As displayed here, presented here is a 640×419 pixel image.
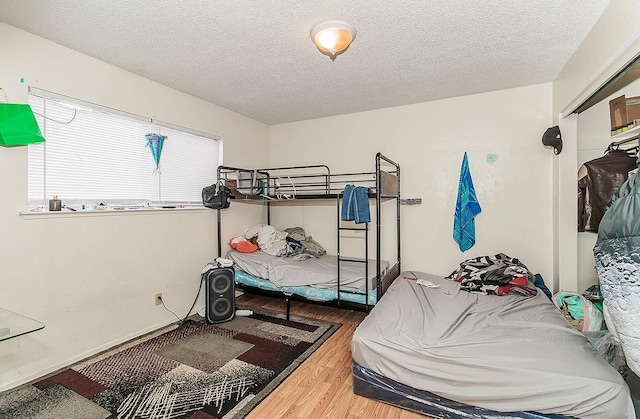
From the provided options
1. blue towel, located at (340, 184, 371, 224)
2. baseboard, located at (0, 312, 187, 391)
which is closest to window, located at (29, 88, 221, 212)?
baseboard, located at (0, 312, 187, 391)

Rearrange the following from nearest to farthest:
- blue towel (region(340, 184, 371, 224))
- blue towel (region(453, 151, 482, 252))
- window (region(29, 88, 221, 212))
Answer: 1. window (region(29, 88, 221, 212))
2. blue towel (region(340, 184, 371, 224))
3. blue towel (region(453, 151, 482, 252))

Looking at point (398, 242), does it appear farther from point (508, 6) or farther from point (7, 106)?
point (7, 106)

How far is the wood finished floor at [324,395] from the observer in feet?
5.93

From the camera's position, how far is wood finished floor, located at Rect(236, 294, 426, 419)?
1.81 meters

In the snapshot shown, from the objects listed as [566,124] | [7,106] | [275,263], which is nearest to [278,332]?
[275,263]

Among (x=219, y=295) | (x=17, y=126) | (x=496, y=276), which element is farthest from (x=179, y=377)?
(x=496, y=276)

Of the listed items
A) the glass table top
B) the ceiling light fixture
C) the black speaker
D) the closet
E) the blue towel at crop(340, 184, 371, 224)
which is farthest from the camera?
the black speaker

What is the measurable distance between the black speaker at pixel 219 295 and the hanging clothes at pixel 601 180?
3.40 metres

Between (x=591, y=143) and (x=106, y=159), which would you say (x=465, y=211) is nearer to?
(x=591, y=143)

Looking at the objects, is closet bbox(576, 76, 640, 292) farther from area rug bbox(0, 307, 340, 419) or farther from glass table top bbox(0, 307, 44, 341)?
glass table top bbox(0, 307, 44, 341)

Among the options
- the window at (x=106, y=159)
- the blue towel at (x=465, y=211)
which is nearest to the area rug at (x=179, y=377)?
the window at (x=106, y=159)

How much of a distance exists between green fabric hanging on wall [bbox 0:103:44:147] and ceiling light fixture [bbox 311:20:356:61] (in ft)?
6.99

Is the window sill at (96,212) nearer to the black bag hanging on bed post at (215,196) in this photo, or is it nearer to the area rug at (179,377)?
the black bag hanging on bed post at (215,196)

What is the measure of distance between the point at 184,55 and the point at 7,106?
1255 millimetres
